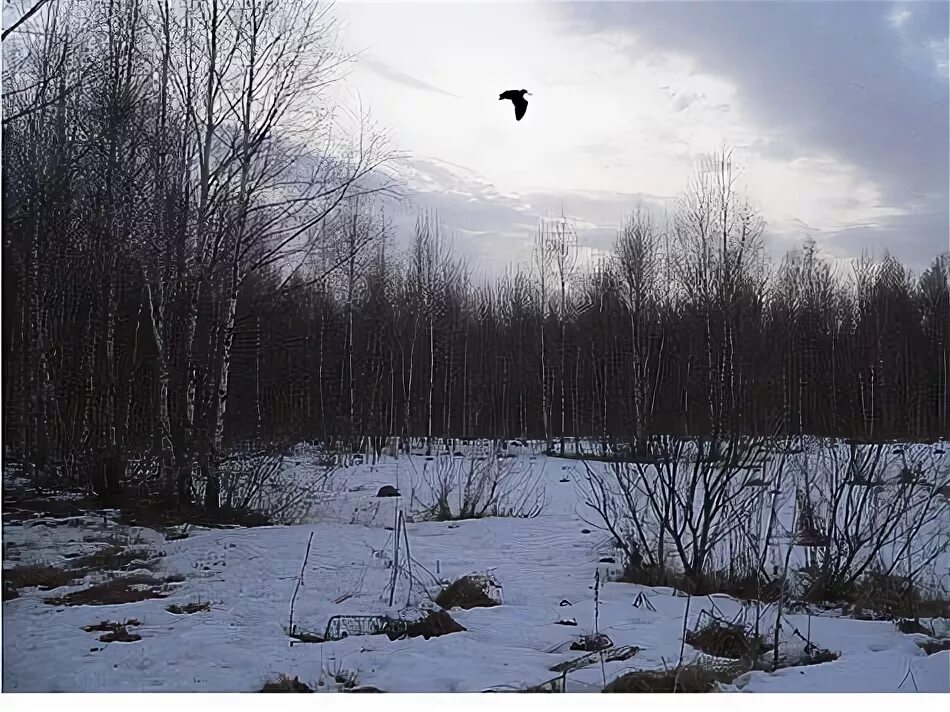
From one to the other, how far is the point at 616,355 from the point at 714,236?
4.66 feet

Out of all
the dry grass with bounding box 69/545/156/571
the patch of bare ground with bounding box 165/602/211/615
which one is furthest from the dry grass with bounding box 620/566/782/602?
the dry grass with bounding box 69/545/156/571

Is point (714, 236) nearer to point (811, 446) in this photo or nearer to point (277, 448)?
point (811, 446)

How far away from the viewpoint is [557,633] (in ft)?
8.86

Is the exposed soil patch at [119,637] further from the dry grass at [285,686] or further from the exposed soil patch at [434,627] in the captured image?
the exposed soil patch at [434,627]

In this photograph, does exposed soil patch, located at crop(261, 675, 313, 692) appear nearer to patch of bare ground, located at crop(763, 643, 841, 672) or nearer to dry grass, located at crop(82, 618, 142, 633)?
dry grass, located at crop(82, 618, 142, 633)

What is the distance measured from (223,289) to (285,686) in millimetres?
3099

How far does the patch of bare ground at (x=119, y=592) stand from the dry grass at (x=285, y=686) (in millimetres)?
952

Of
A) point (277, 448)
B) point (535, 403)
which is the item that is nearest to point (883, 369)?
point (277, 448)

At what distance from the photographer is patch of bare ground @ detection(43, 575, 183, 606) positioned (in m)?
2.87

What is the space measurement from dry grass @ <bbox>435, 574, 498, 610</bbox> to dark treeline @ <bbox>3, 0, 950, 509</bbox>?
844 mm

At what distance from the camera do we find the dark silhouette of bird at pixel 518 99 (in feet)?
10.2

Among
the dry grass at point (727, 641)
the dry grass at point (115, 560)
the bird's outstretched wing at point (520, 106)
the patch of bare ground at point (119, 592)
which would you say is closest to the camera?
the dry grass at point (727, 641)

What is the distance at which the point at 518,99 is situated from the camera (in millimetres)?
3105

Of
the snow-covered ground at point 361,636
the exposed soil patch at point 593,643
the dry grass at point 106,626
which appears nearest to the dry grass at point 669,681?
the snow-covered ground at point 361,636
